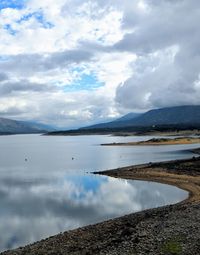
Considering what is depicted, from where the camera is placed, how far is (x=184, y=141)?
561 ft

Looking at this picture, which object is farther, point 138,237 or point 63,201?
point 63,201

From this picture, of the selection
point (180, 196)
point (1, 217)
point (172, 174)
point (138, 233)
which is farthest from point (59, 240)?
point (172, 174)

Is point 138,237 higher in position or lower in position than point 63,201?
higher

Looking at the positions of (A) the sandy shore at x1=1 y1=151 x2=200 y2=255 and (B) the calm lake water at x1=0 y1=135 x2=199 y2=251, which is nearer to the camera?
(A) the sandy shore at x1=1 y1=151 x2=200 y2=255

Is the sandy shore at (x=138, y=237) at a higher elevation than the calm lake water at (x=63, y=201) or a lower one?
higher

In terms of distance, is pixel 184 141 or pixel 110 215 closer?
pixel 110 215

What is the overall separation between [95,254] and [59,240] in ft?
17.4

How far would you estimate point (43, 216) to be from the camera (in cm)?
3641

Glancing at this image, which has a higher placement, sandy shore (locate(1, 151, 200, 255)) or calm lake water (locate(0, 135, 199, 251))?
sandy shore (locate(1, 151, 200, 255))

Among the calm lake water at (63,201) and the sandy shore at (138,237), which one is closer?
the sandy shore at (138,237)

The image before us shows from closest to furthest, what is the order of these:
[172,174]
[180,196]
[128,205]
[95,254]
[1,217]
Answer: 1. [95,254]
2. [1,217]
3. [128,205]
4. [180,196]
5. [172,174]

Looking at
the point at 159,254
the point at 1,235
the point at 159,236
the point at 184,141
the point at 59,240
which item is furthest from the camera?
the point at 184,141

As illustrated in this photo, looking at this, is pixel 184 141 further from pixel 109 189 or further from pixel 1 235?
pixel 1 235

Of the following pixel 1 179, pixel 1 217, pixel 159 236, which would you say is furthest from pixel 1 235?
pixel 1 179
